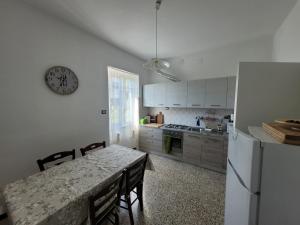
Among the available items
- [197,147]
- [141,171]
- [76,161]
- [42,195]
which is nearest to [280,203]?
[141,171]

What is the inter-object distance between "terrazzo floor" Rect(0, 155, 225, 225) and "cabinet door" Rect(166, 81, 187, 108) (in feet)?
5.14

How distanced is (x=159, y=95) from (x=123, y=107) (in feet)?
3.48

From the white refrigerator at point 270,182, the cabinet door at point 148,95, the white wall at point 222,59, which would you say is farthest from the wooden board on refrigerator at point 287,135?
the cabinet door at point 148,95

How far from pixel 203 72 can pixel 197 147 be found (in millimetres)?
1891

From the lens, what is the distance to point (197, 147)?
10.2 feet

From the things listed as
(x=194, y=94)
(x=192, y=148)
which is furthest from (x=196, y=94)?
(x=192, y=148)

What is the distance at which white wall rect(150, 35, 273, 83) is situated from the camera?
274 centimetres

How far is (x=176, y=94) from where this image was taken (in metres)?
3.51

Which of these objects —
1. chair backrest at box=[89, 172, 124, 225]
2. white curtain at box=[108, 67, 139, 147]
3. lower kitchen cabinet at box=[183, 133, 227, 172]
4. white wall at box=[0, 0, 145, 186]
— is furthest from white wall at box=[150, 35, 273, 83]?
chair backrest at box=[89, 172, 124, 225]

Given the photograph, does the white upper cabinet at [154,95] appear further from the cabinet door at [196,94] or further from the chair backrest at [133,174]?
the chair backrest at [133,174]

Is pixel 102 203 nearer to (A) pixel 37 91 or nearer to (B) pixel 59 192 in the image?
(B) pixel 59 192

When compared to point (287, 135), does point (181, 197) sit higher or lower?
lower

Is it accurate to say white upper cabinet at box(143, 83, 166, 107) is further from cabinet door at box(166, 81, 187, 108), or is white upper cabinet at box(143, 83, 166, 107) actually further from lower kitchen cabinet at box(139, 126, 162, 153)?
lower kitchen cabinet at box(139, 126, 162, 153)

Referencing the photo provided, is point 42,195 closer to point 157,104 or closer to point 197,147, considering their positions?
point 197,147
